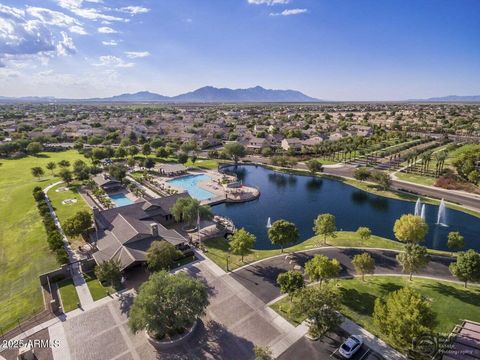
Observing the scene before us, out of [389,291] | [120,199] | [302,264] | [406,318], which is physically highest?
[406,318]

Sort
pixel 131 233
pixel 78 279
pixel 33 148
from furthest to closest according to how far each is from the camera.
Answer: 1. pixel 33 148
2. pixel 131 233
3. pixel 78 279

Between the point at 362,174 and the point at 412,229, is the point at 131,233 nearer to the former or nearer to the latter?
the point at 412,229

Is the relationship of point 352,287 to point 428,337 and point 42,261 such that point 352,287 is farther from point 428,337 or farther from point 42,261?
point 42,261

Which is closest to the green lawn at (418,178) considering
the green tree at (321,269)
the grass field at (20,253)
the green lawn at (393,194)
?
the green lawn at (393,194)

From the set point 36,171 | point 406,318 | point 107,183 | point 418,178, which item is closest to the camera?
point 406,318

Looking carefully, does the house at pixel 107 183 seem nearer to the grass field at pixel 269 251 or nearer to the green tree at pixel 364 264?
the grass field at pixel 269 251

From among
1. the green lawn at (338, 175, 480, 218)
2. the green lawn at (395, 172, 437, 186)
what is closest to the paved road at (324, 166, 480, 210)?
the green lawn at (338, 175, 480, 218)

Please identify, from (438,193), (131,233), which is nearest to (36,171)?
(131,233)
